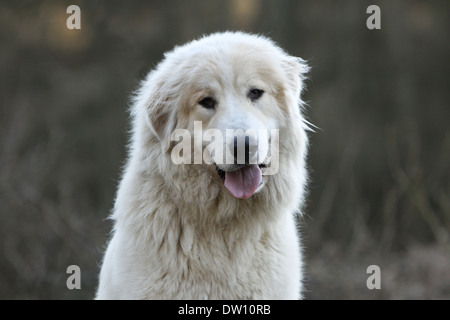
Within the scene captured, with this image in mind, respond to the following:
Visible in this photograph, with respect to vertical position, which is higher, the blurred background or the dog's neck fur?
the blurred background

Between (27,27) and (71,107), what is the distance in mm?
1586

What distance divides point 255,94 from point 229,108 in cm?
24

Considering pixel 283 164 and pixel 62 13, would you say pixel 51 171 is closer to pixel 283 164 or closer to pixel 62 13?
pixel 62 13

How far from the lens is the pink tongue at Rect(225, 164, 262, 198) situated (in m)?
3.52

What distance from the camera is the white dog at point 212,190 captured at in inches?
139

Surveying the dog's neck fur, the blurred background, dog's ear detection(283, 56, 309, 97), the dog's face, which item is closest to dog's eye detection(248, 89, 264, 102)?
the dog's face

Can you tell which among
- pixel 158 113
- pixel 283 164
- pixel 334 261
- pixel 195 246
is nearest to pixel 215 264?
pixel 195 246

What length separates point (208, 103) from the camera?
361 centimetres

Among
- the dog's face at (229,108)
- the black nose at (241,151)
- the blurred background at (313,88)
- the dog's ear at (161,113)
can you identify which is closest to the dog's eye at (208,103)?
the dog's face at (229,108)

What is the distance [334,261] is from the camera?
8.27 meters

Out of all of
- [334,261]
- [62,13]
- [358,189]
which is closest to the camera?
[334,261]

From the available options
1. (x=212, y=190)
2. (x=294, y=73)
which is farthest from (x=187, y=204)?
(x=294, y=73)

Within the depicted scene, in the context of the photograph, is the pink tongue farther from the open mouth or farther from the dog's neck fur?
the dog's neck fur

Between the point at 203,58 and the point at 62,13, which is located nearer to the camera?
the point at 203,58
